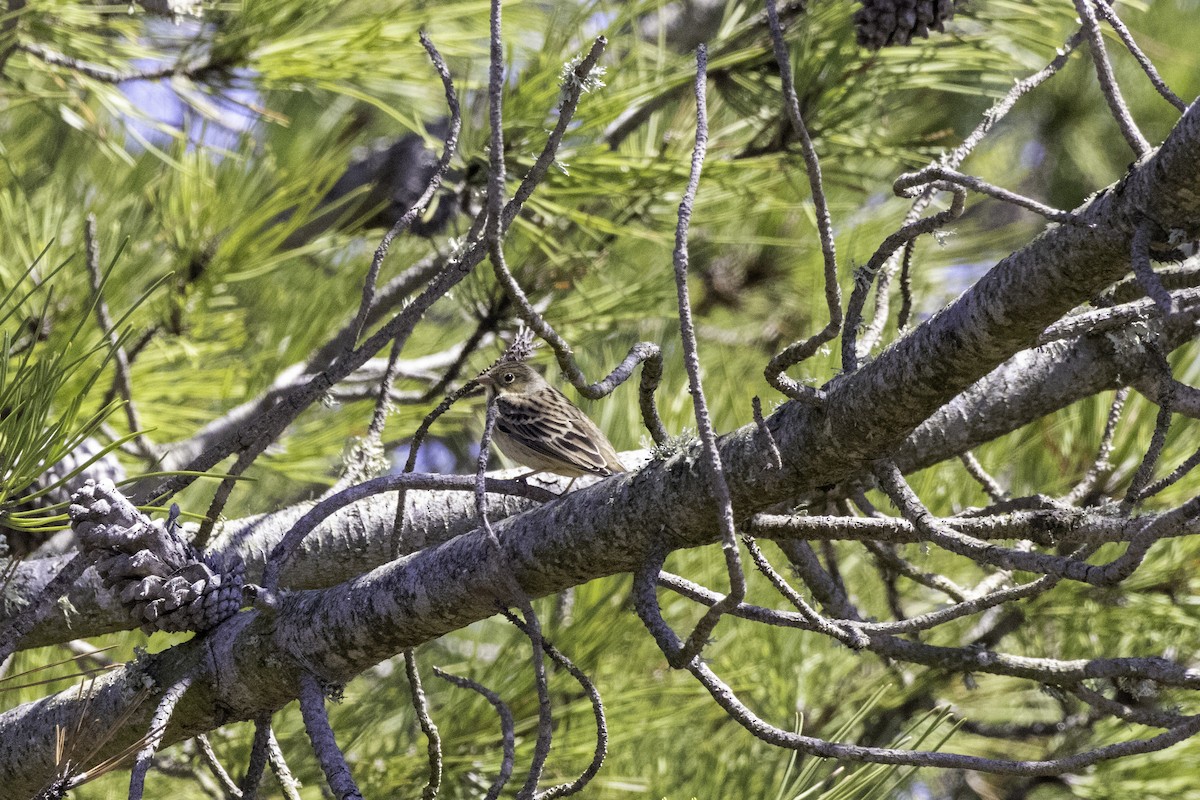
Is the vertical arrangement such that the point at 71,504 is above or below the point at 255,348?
below

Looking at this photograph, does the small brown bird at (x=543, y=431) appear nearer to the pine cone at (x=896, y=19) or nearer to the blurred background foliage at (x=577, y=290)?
the blurred background foliage at (x=577, y=290)

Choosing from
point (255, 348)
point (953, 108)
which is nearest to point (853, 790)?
point (255, 348)

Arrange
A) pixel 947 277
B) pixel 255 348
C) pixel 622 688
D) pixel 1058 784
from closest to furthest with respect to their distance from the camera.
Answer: pixel 622 688 < pixel 1058 784 < pixel 255 348 < pixel 947 277

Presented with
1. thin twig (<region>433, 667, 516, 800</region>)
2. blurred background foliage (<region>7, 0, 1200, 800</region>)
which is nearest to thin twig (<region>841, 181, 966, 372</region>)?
thin twig (<region>433, 667, 516, 800</region>)

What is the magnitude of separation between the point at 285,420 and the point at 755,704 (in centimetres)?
151

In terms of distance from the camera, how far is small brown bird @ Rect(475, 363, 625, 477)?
91.9 inches

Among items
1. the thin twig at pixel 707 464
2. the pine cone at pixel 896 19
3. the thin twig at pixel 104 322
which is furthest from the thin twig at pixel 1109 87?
the thin twig at pixel 104 322

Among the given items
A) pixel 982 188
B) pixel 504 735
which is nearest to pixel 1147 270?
pixel 982 188

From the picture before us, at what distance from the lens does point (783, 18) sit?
7.82 ft

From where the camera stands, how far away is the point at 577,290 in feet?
8.30

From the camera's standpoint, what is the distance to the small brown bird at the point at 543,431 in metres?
2.33

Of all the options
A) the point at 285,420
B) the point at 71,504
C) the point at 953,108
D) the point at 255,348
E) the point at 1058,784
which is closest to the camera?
the point at 71,504

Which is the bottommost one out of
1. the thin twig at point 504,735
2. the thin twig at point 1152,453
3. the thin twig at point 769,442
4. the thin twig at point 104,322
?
the thin twig at point 504,735

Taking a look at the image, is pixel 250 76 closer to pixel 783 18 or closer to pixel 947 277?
pixel 783 18
